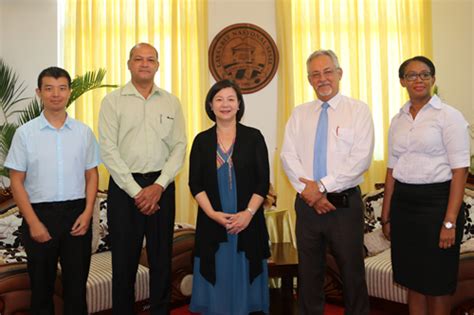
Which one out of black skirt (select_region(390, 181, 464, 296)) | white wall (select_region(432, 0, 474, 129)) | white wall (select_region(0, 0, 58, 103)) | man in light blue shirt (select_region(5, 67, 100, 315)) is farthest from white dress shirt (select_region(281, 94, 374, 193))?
white wall (select_region(0, 0, 58, 103))

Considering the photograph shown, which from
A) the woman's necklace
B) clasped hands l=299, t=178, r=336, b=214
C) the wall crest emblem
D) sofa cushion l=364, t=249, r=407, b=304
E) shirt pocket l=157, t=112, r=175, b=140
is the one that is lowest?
sofa cushion l=364, t=249, r=407, b=304

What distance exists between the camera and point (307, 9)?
4547 mm

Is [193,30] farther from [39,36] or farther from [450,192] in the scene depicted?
[450,192]

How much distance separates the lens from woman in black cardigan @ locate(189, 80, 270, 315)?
214 centimetres

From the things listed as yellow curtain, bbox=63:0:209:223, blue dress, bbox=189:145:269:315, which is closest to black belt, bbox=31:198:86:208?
blue dress, bbox=189:145:269:315

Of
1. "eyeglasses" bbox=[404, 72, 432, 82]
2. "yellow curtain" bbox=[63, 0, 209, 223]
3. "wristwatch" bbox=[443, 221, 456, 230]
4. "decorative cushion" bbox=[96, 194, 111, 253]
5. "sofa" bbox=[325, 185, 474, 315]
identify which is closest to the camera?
"wristwatch" bbox=[443, 221, 456, 230]

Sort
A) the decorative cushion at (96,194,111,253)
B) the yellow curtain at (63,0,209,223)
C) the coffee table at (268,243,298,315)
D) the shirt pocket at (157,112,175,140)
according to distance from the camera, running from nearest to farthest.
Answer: the shirt pocket at (157,112,175,140), the coffee table at (268,243,298,315), the decorative cushion at (96,194,111,253), the yellow curtain at (63,0,209,223)

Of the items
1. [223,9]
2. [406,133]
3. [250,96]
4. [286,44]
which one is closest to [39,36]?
[223,9]

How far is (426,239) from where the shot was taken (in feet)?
6.86

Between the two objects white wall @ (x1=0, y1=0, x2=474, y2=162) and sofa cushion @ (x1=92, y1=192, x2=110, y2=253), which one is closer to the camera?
sofa cushion @ (x1=92, y1=192, x2=110, y2=253)

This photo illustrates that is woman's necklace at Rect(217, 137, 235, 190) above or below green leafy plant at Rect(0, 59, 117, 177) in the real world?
below

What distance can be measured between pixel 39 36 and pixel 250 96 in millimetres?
2305

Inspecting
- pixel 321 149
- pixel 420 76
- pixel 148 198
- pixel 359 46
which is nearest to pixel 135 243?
pixel 148 198

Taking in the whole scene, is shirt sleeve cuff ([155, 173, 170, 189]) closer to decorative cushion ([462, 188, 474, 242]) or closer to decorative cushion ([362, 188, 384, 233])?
decorative cushion ([362, 188, 384, 233])
